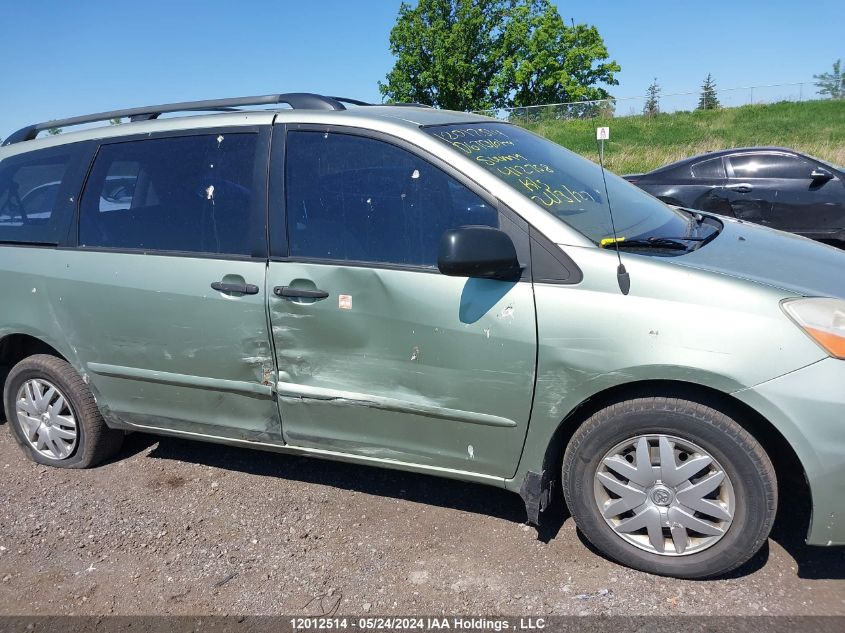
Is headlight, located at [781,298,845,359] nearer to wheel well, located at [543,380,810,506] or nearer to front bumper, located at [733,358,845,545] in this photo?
front bumper, located at [733,358,845,545]

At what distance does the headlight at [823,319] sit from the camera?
2.41 m

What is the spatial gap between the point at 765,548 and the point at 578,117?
2071 centimetres

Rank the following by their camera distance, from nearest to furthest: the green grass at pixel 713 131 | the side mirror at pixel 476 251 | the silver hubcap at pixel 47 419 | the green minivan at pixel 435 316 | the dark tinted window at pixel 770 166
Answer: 1. the green minivan at pixel 435 316
2. the side mirror at pixel 476 251
3. the silver hubcap at pixel 47 419
4. the dark tinted window at pixel 770 166
5. the green grass at pixel 713 131

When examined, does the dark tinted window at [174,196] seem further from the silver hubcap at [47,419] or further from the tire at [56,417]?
the silver hubcap at [47,419]

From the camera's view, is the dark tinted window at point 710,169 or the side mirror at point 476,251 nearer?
the side mirror at point 476,251

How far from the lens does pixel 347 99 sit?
12.3 ft

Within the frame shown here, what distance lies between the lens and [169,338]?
3408mm

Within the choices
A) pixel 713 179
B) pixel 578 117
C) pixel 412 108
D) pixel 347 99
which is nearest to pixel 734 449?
pixel 412 108

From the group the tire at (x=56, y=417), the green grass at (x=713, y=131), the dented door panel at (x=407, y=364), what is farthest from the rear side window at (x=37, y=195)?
the green grass at (x=713, y=131)

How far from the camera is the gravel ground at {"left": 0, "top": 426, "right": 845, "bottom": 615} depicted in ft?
8.96

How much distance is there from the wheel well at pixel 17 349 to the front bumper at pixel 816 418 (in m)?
3.51

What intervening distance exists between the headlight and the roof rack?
211cm

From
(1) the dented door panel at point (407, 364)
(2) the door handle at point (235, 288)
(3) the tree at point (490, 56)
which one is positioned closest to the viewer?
(1) the dented door panel at point (407, 364)

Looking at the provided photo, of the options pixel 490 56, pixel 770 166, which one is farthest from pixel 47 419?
pixel 490 56
